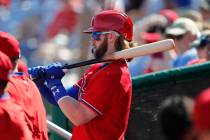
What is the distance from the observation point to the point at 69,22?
13.7 metres

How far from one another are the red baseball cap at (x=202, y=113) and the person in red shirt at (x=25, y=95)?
223 centimetres

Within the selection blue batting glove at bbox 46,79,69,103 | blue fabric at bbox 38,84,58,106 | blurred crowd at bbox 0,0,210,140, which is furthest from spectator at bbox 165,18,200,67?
blue batting glove at bbox 46,79,69,103

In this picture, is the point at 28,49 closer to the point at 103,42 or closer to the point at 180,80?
the point at 180,80

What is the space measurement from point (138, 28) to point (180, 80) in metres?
3.57

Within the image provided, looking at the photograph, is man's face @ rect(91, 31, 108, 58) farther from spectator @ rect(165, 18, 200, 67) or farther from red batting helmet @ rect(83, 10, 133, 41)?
spectator @ rect(165, 18, 200, 67)

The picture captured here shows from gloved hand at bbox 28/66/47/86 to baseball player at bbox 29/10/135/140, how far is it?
87 mm

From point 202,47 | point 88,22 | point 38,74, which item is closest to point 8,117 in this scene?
point 38,74

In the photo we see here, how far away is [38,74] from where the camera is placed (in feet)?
23.6

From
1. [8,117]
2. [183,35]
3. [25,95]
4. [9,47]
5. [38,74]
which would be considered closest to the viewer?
[8,117]

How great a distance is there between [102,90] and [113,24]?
57 cm

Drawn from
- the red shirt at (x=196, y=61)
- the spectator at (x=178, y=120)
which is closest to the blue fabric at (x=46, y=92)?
the red shirt at (x=196, y=61)

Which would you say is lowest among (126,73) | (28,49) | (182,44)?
Answer: (28,49)

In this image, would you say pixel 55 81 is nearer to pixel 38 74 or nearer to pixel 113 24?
pixel 38 74

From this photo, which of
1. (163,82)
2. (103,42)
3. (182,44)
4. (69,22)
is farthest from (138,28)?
(103,42)
